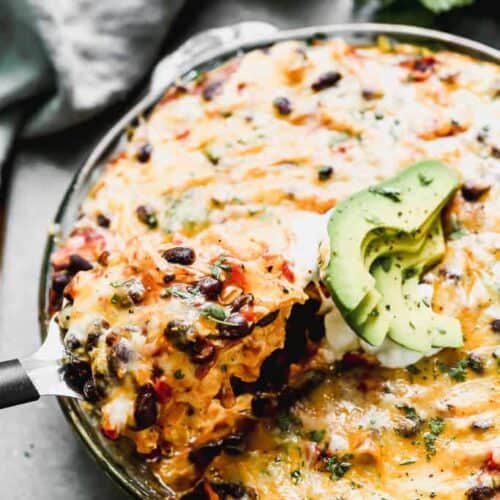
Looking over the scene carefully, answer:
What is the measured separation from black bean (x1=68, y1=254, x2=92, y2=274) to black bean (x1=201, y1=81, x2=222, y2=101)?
846 millimetres

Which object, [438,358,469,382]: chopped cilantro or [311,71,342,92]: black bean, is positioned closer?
[438,358,469,382]: chopped cilantro

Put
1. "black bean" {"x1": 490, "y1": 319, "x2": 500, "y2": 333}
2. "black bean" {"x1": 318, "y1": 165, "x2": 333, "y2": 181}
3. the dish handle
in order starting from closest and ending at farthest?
"black bean" {"x1": 490, "y1": 319, "x2": 500, "y2": 333} → "black bean" {"x1": 318, "y1": 165, "x2": 333, "y2": 181} → the dish handle

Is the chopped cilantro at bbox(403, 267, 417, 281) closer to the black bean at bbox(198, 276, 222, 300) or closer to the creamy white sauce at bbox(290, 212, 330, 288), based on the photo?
the creamy white sauce at bbox(290, 212, 330, 288)

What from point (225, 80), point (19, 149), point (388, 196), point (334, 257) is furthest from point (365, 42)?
point (19, 149)

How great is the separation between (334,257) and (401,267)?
34cm

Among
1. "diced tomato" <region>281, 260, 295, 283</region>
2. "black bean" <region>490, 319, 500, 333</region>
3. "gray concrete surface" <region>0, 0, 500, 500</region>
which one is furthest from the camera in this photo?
"gray concrete surface" <region>0, 0, 500, 500</region>

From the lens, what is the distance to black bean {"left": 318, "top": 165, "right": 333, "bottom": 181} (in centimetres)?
357

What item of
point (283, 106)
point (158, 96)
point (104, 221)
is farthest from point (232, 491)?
point (158, 96)

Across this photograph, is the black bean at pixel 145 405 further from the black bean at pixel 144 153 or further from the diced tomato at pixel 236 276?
the black bean at pixel 144 153

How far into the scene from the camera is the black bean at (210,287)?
9.85 feet

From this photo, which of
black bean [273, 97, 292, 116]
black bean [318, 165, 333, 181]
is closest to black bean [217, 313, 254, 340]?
black bean [318, 165, 333, 181]

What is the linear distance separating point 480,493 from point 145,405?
1082 mm

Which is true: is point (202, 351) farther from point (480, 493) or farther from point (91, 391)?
point (480, 493)

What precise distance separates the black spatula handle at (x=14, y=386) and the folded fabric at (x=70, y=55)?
5.98 ft
